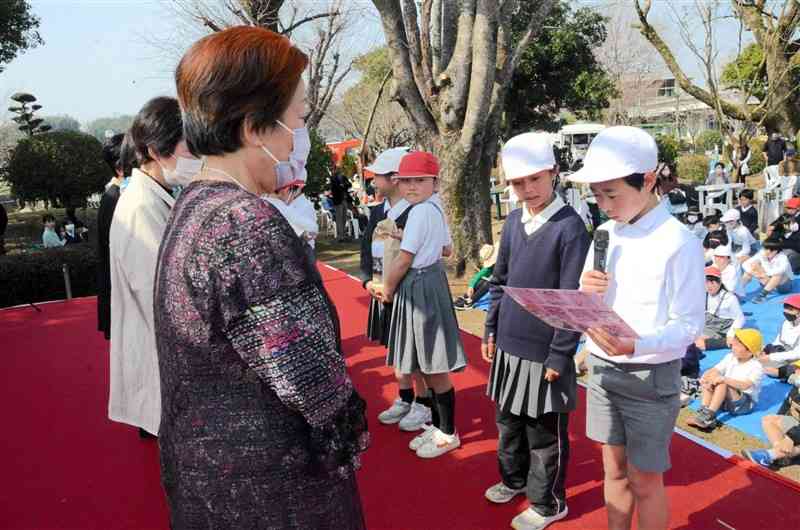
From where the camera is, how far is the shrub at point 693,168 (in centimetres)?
1895

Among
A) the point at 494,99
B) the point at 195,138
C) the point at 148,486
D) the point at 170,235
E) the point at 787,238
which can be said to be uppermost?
the point at 494,99

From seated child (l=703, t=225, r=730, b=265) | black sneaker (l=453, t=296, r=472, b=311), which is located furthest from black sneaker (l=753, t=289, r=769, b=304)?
black sneaker (l=453, t=296, r=472, b=311)

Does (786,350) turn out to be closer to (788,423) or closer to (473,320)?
(788,423)

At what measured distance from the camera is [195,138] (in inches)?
46.7

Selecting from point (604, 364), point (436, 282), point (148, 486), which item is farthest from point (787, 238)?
point (148, 486)

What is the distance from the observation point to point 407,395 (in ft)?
12.4

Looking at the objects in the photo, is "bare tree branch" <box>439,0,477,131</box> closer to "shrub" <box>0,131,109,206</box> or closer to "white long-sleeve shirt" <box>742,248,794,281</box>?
"white long-sleeve shirt" <box>742,248,794,281</box>

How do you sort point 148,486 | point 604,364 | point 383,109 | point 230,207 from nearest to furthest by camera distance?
point 230,207 < point 604,364 < point 148,486 < point 383,109

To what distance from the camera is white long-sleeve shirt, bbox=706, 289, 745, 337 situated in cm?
550

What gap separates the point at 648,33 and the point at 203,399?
13.8 m

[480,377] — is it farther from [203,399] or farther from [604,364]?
[203,399]

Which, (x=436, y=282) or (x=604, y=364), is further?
(x=436, y=282)

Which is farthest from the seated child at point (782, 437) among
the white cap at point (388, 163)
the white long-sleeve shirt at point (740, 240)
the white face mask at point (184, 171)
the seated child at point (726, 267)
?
the white long-sleeve shirt at point (740, 240)

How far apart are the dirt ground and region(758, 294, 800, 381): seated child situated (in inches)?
33.4
